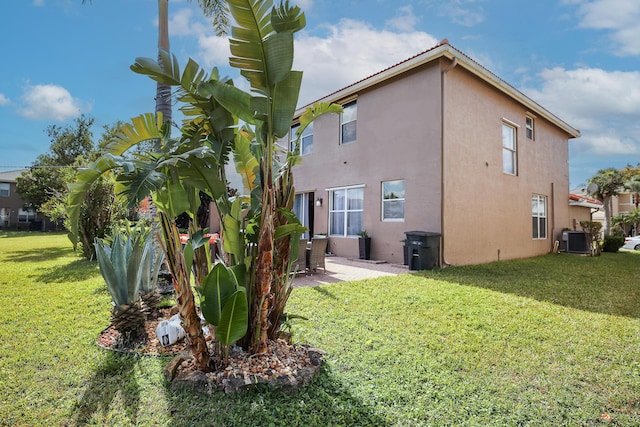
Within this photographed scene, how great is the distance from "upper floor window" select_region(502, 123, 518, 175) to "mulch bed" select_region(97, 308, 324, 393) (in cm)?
1234

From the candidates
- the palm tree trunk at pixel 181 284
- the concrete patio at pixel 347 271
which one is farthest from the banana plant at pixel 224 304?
the concrete patio at pixel 347 271

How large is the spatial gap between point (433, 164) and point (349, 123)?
4.20 m

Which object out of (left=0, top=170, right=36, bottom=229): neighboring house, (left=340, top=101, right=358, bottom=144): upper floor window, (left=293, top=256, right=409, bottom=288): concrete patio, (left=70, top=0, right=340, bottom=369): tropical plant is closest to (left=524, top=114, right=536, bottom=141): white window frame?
(left=340, top=101, right=358, bottom=144): upper floor window

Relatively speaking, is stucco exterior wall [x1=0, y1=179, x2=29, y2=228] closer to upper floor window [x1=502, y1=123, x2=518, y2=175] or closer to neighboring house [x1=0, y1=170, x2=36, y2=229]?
neighboring house [x1=0, y1=170, x2=36, y2=229]

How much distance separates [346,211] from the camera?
1286cm

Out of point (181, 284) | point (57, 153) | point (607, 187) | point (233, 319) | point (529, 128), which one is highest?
point (57, 153)

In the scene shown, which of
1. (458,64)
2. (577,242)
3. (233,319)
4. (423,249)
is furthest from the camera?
(577,242)

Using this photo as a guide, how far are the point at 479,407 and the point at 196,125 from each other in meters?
3.60

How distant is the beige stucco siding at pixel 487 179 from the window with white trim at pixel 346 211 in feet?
10.8

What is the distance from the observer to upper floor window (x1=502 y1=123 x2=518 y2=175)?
13.0 meters

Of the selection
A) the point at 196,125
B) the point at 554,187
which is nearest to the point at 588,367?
the point at 196,125

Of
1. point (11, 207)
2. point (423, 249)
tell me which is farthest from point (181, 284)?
point (11, 207)

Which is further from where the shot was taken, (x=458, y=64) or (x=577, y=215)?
(x=577, y=215)

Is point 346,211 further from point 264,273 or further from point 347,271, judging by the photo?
point 264,273
